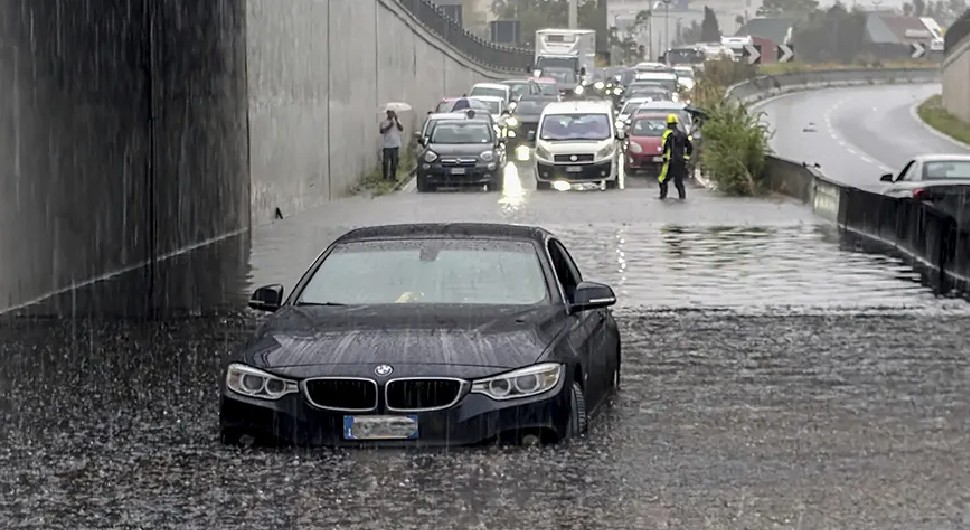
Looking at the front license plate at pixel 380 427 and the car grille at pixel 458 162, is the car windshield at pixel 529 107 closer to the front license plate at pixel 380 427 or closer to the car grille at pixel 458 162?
the car grille at pixel 458 162

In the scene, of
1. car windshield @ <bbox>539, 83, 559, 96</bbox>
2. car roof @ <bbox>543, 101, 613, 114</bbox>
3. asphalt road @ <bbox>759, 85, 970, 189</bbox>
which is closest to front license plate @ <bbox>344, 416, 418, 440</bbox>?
asphalt road @ <bbox>759, 85, 970, 189</bbox>

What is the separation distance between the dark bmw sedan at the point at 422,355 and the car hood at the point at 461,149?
2970 cm

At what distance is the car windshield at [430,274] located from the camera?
10.9 m

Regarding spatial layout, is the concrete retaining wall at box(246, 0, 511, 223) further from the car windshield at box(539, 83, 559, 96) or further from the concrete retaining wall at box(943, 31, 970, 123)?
the concrete retaining wall at box(943, 31, 970, 123)

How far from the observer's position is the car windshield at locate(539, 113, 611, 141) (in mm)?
41691

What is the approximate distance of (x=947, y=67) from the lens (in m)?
73.5

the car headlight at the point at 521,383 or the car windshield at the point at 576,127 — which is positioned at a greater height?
the car headlight at the point at 521,383

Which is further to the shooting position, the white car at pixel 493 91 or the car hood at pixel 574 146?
the white car at pixel 493 91

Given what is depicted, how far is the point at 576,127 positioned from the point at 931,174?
1556cm

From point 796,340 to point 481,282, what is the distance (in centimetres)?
Result: 544

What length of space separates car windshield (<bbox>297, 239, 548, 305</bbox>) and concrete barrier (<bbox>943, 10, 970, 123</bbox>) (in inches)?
2244

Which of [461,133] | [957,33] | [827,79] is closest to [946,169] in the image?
[461,133]

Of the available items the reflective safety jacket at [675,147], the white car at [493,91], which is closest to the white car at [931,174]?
the reflective safety jacket at [675,147]

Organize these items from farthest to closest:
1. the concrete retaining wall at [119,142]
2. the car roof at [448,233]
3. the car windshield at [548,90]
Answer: the car windshield at [548,90] < the concrete retaining wall at [119,142] < the car roof at [448,233]
